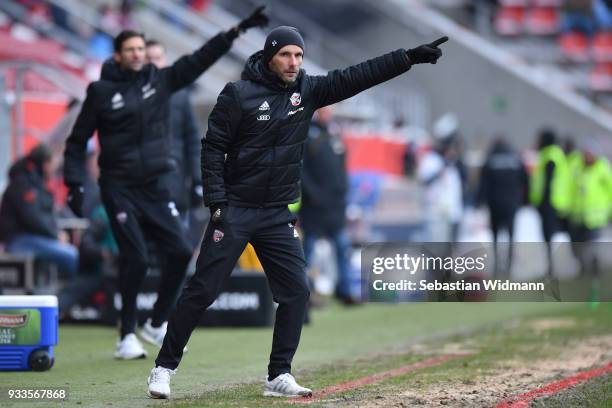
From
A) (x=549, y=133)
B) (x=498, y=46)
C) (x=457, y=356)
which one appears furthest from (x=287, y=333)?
(x=498, y=46)

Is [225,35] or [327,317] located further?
[327,317]

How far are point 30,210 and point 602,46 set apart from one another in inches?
842

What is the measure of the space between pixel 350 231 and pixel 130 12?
5.90m

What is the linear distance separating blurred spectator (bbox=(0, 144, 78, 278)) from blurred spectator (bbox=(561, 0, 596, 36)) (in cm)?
1898

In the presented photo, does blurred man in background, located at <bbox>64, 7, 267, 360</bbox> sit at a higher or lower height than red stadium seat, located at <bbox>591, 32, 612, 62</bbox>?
lower

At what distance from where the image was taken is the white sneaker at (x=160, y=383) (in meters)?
7.74

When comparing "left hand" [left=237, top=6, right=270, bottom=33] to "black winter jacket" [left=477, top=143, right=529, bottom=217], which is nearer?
"left hand" [left=237, top=6, right=270, bottom=33]

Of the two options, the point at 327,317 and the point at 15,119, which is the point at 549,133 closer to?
the point at 327,317

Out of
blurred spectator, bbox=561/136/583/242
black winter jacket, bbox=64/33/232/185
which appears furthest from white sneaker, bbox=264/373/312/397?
blurred spectator, bbox=561/136/583/242

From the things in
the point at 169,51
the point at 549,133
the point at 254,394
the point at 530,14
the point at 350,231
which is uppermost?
the point at 530,14

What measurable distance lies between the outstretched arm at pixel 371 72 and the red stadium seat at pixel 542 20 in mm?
25355

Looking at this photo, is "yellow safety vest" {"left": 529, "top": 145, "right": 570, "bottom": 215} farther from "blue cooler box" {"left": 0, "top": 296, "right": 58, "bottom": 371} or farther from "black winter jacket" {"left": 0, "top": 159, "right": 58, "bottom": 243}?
"blue cooler box" {"left": 0, "top": 296, "right": 58, "bottom": 371}

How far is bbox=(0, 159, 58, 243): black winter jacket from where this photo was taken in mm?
13617

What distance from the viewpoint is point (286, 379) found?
25.8 ft
